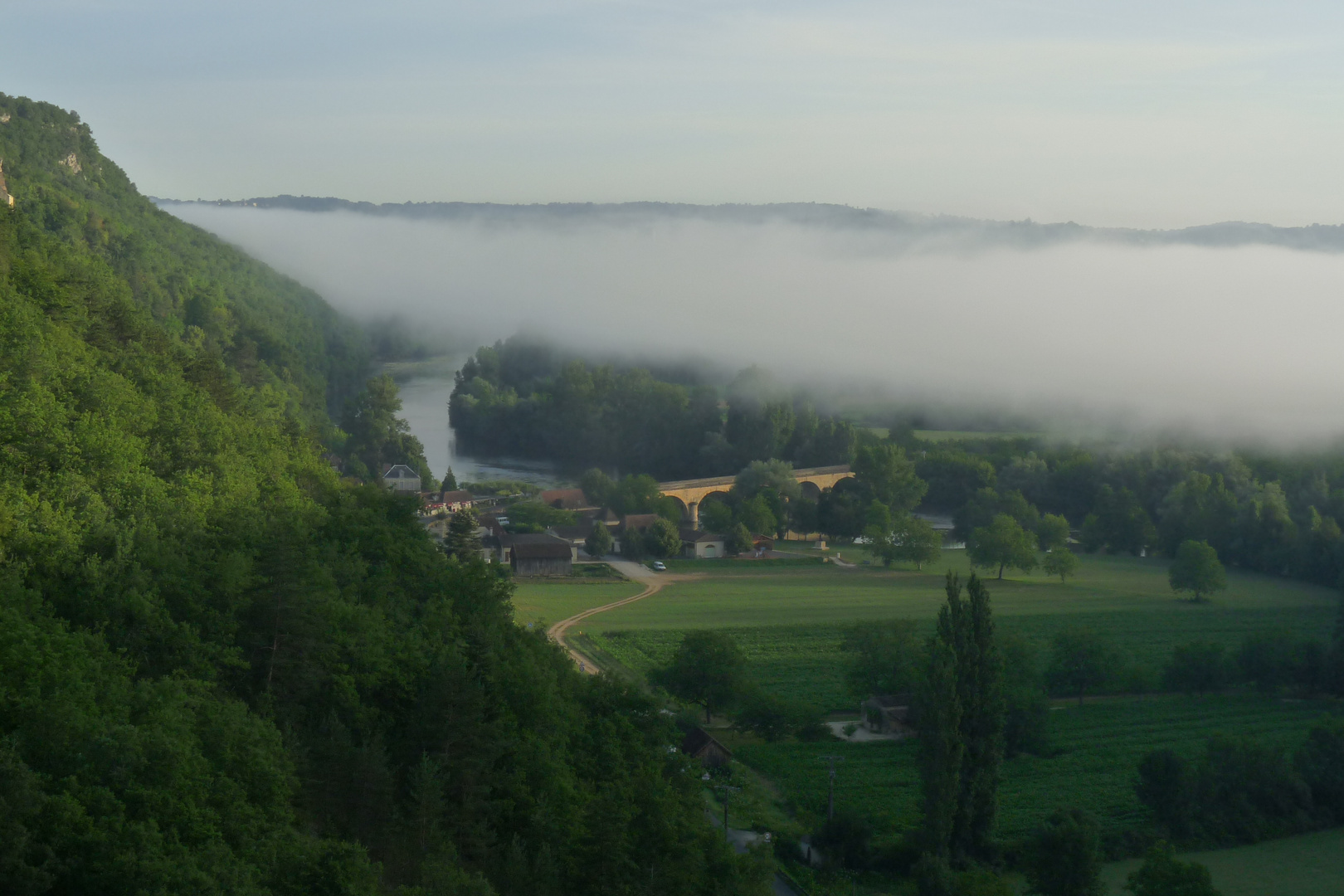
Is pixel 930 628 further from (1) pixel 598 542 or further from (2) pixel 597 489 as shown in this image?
(2) pixel 597 489

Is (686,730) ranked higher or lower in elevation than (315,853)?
lower

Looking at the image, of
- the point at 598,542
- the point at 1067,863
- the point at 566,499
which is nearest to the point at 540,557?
the point at 598,542

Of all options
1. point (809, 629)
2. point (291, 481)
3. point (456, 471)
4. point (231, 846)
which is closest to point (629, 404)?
point (456, 471)

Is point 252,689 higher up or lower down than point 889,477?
higher up

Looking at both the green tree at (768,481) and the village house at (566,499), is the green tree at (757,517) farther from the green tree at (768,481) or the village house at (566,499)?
the village house at (566,499)

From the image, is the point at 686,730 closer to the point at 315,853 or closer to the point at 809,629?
the point at 809,629

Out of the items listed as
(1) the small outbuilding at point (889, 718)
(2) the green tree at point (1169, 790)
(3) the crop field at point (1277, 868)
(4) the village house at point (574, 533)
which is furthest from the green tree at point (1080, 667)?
(4) the village house at point (574, 533)
